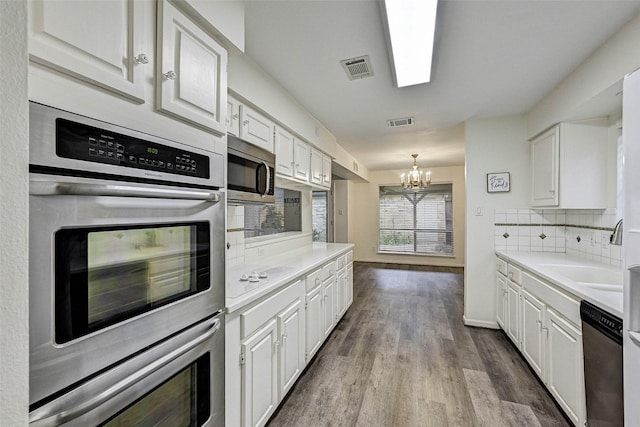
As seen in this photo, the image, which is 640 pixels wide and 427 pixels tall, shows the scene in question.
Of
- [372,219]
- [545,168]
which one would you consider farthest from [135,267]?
[372,219]

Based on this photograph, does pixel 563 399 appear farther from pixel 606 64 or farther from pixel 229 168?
pixel 229 168

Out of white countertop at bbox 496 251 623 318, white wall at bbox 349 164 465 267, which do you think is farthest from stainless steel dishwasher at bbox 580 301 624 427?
white wall at bbox 349 164 465 267

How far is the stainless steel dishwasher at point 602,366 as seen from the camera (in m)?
1.26

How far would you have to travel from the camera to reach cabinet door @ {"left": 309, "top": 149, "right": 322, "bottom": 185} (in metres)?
3.37

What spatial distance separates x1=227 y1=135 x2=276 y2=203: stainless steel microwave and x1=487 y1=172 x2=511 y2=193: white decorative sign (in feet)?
8.72

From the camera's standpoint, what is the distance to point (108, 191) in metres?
0.79

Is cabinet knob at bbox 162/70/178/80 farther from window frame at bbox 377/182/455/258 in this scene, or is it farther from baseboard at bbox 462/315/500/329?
window frame at bbox 377/182/455/258

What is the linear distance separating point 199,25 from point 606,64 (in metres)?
2.51

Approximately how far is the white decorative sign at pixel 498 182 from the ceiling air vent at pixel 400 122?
1103 millimetres

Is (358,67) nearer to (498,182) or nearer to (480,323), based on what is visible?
(498,182)

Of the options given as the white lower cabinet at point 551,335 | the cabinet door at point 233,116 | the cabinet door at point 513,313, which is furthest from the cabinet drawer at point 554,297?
the cabinet door at point 233,116

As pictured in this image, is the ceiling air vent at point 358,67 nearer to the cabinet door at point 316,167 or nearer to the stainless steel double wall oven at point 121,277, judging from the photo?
the cabinet door at point 316,167

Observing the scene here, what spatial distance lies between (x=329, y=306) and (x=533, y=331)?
1.70 metres

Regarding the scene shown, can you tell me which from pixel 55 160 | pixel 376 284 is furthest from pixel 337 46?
pixel 376 284
